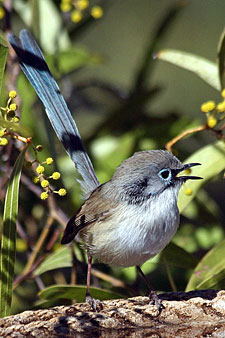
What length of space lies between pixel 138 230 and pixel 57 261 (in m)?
0.52

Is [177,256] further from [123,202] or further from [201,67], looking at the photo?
[201,67]

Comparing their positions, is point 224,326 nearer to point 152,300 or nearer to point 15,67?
point 152,300

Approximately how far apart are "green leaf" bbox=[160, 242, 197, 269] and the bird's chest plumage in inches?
6.8

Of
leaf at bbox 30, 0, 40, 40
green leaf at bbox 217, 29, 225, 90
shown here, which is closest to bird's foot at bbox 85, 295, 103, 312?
green leaf at bbox 217, 29, 225, 90

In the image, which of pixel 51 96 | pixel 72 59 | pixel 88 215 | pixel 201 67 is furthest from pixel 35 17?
pixel 88 215

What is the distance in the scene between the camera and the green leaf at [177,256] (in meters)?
2.88

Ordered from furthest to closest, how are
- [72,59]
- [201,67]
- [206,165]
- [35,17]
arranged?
[35,17] < [72,59] < [201,67] < [206,165]

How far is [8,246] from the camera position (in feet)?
8.13

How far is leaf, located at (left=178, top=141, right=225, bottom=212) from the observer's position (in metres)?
2.94

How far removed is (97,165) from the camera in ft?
11.1

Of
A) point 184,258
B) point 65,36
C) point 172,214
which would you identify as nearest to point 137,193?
point 172,214

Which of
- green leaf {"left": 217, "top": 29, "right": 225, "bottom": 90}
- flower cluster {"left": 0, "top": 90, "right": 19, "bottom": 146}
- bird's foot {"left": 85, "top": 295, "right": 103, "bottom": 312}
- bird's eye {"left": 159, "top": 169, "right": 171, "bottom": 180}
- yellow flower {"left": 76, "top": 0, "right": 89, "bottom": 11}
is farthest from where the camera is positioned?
yellow flower {"left": 76, "top": 0, "right": 89, "bottom": 11}

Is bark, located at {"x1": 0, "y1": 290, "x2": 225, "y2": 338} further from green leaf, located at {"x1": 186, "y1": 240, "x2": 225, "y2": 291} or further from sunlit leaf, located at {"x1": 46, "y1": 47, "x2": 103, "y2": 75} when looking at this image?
sunlit leaf, located at {"x1": 46, "y1": 47, "x2": 103, "y2": 75}

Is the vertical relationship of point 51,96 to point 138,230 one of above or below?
above
